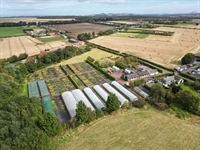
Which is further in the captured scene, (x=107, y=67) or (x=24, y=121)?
(x=107, y=67)

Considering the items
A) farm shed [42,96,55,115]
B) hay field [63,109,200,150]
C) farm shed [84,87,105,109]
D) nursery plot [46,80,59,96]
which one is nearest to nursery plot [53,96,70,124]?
farm shed [42,96,55,115]

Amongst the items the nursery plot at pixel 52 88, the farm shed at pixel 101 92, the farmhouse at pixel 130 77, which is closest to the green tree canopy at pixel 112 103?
the farm shed at pixel 101 92

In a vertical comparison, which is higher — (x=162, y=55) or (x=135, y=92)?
(x=162, y=55)

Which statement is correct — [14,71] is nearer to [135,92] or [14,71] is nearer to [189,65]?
[135,92]

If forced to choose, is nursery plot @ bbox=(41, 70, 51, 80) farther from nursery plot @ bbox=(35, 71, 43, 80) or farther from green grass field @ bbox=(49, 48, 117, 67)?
green grass field @ bbox=(49, 48, 117, 67)

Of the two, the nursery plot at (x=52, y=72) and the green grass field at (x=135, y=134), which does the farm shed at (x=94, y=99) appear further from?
the nursery plot at (x=52, y=72)

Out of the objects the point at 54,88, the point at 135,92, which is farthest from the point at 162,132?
the point at 54,88
